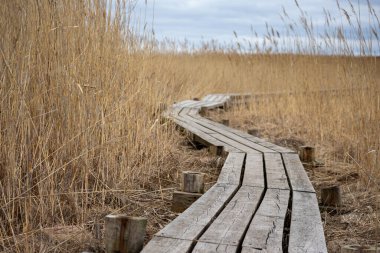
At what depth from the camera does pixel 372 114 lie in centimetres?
380

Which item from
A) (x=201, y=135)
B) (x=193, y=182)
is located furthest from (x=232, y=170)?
(x=201, y=135)

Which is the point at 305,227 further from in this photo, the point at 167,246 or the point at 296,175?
the point at 296,175

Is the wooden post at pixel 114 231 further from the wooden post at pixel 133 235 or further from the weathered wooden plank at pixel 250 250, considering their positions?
the weathered wooden plank at pixel 250 250

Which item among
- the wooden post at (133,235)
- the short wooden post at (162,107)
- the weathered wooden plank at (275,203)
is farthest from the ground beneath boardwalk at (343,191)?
the short wooden post at (162,107)

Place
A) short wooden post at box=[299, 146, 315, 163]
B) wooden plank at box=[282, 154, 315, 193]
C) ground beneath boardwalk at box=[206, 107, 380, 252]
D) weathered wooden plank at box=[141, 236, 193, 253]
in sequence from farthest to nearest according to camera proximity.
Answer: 1. short wooden post at box=[299, 146, 315, 163]
2. wooden plank at box=[282, 154, 315, 193]
3. ground beneath boardwalk at box=[206, 107, 380, 252]
4. weathered wooden plank at box=[141, 236, 193, 253]

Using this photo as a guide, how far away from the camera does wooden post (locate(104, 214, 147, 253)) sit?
182cm

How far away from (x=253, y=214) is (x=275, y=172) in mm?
927

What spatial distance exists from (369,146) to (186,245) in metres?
2.33

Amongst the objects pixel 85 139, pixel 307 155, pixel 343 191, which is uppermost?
pixel 85 139

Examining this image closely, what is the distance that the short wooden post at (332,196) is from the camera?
2899mm

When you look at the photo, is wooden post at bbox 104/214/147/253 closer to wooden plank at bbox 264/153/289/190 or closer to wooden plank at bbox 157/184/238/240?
wooden plank at bbox 157/184/238/240

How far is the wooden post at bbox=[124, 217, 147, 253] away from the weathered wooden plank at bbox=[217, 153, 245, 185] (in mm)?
932

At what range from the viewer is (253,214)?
2148 millimetres

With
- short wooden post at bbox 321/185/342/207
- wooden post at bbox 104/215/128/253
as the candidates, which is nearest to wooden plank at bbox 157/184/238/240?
wooden post at bbox 104/215/128/253
